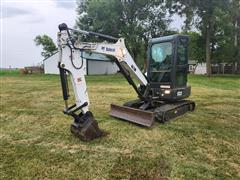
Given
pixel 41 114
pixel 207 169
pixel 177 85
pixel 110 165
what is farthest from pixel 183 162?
pixel 41 114

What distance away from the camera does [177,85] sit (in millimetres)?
6773

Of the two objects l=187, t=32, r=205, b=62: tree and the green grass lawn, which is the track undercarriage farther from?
l=187, t=32, r=205, b=62: tree

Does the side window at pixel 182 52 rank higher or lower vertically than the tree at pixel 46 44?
lower

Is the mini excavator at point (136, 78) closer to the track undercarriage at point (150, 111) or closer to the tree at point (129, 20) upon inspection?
the track undercarriage at point (150, 111)

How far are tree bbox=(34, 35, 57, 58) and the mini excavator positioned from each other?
3942cm

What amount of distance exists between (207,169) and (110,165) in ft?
4.61

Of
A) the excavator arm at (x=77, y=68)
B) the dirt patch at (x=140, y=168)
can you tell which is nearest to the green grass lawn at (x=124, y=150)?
the dirt patch at (x=140, y=168)

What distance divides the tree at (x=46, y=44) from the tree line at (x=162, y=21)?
1588 centimetres

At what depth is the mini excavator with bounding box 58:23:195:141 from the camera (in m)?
4.78

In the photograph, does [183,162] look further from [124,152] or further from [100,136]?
[100,136]

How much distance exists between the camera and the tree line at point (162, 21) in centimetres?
2508

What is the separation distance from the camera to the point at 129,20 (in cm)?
2753

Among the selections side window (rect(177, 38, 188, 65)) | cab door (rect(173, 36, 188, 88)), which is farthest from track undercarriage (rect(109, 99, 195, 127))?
side window (rect(177, 38, 188, 65))

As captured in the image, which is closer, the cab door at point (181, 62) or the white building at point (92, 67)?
the cab door at point (181, 62)
